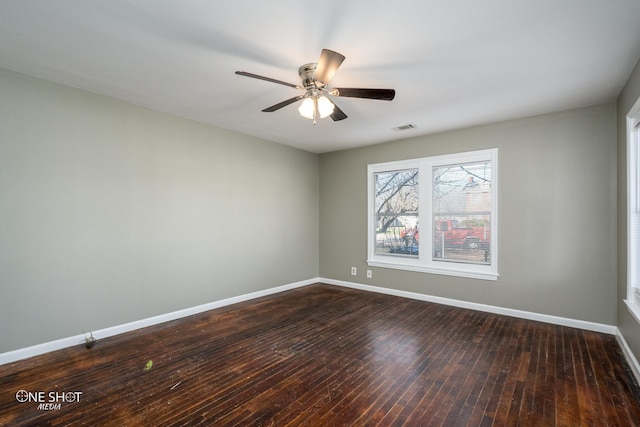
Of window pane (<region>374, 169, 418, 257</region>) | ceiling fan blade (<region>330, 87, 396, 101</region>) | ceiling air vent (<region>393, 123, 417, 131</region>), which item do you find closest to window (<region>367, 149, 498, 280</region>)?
window pane (<region>374, 169, 418, 257</region>)

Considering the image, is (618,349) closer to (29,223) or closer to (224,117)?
(224,117)

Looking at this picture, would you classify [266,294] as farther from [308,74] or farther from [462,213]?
[308,74]

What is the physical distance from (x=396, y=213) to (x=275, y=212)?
211 cm

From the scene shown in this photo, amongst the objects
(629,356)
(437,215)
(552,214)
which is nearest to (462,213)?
(437,215)

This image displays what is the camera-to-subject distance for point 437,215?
466cm

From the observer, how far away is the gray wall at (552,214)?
3.39 m

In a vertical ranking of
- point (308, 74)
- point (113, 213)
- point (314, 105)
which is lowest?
point (113, 213)

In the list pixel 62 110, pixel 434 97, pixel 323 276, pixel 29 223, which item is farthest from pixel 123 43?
pixel 323 276

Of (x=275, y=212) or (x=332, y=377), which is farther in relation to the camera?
(x=275, y=212)

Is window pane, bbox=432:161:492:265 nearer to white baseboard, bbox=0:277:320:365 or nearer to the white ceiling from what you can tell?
the white ceiling

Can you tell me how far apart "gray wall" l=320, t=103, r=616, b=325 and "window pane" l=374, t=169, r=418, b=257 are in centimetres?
63

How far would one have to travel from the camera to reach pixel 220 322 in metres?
3.73

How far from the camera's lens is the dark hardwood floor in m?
1.98

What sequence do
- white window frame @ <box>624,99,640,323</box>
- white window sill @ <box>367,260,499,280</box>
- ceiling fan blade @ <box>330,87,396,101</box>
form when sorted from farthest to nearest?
white window sill @ <box>367,260,499,280</box> < white window frame @ <box>624,99,640,323</box> < ceiling fan blade @ <box>330,87,396,101</box>
